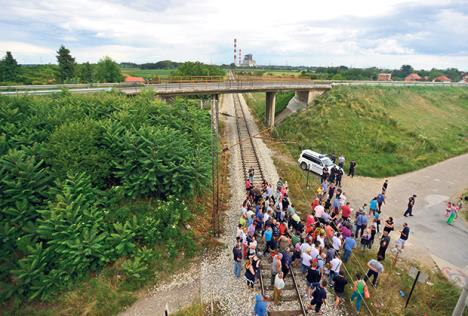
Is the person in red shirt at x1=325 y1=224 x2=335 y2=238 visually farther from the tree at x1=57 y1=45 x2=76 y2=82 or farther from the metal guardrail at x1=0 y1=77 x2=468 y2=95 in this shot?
the tree at x1=57 y1=45 x2=76 y2=82

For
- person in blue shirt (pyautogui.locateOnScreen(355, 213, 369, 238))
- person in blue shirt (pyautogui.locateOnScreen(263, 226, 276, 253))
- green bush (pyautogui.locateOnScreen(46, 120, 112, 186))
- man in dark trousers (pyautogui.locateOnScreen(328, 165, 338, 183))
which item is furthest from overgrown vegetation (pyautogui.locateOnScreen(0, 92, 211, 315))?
man in dark trousers (pyautogui.locateOnScreen(328, 165, 338, 183))

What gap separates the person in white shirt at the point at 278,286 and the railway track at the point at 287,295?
0.21 metres

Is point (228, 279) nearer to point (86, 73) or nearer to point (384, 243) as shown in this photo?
point (384, 243)

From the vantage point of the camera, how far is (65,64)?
73375 mm

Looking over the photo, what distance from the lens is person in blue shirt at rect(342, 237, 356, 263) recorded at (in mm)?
11953

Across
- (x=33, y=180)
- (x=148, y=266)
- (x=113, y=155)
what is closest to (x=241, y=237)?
(x=148, y=266)

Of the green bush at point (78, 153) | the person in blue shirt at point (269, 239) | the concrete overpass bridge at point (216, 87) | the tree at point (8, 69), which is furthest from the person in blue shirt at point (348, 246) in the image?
the tree at point (8, 69)

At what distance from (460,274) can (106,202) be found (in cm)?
1730

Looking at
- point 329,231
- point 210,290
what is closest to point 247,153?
point 329,231

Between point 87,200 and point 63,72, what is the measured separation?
75433mm

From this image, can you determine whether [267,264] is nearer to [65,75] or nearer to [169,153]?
[169,153]

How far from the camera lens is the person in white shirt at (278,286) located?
998 cm

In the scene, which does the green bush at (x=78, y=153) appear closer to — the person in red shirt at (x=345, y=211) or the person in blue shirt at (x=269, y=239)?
the person in blue shirt at (x=269, y=239)

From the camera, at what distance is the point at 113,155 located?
606 inches
